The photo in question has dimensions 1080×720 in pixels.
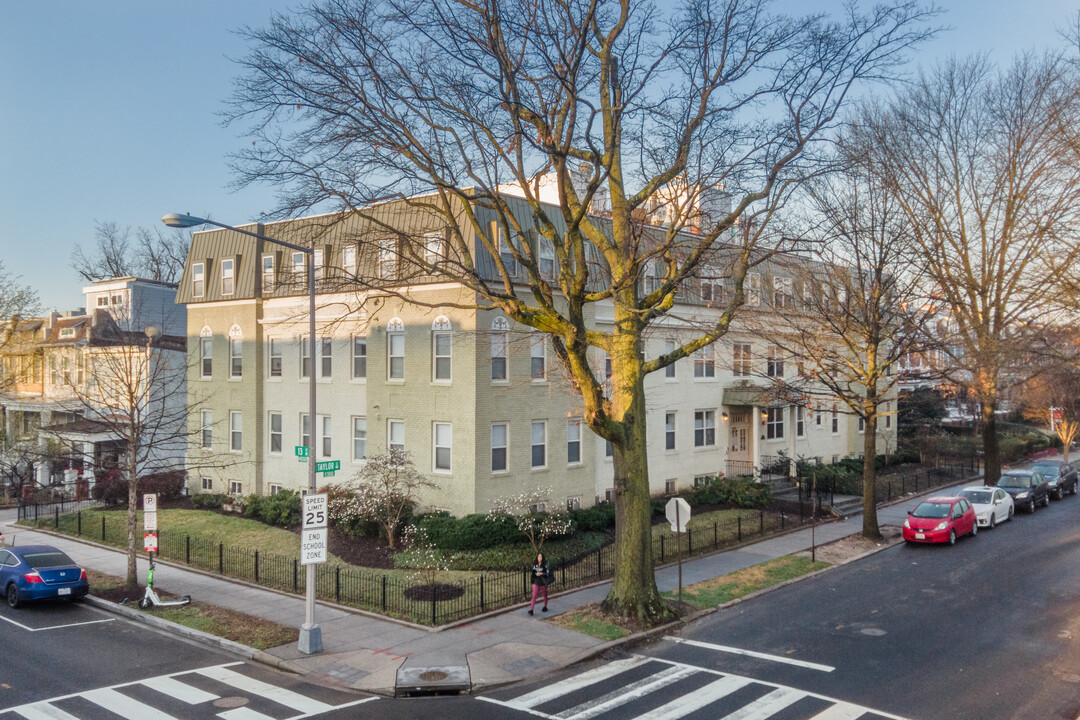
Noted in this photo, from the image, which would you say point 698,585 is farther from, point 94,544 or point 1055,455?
point 1055,455

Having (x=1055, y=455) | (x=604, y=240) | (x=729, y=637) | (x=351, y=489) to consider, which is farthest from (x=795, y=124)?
(x=1055, y=455)

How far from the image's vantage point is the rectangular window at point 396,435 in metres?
25.6

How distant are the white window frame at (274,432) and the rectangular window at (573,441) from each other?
1171 centimetres

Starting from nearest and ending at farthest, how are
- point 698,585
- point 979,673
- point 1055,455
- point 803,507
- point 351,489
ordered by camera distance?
point 979,673 < point 698,585 < point 351,489 < point 803,507 < point 1055,455

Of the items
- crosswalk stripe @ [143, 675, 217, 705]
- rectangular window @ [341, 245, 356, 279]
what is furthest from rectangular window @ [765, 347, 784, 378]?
crosswalk stripe @ [143, 675, 217, 705]

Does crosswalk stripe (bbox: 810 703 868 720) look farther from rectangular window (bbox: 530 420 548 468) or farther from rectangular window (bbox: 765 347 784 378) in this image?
rectangular window (bbox: 765 347 784 378)

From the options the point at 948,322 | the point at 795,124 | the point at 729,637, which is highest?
the point at 795,124

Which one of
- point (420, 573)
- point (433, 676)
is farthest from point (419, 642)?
point (420, 573)

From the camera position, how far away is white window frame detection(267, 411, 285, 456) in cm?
3045

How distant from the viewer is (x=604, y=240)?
17.0m

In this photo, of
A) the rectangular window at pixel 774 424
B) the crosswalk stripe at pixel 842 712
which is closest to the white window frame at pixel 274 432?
the rectangular window at pixel 774 424

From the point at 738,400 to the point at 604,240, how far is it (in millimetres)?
18388

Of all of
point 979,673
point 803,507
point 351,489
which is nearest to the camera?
point 979,673

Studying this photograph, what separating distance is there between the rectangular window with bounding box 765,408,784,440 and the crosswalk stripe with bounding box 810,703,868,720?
964 inches
